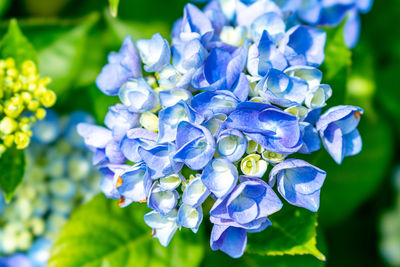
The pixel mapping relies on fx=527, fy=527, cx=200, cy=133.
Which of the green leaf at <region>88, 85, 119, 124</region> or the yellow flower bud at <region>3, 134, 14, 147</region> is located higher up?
the yellow flower bud at <region>3, 134, 14, 147</region>

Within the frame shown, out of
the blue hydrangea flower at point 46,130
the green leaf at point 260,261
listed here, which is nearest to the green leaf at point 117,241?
the green leaf at point 260,261

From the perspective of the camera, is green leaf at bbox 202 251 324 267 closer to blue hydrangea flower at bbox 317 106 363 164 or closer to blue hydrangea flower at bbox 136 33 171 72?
blue hydrangea flower at bbox 317 106 363 164

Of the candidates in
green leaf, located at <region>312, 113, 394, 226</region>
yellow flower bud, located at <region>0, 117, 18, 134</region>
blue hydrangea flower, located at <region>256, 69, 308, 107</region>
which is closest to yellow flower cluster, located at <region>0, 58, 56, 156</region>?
yellow flower bud, located at <region>0, 117, 18, 134</region>

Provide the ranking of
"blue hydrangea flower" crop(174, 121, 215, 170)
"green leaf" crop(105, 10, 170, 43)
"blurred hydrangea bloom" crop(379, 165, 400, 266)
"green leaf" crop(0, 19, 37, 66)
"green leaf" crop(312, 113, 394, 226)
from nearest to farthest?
"blue hydrangea flower" crop(174, 121, 215, 170), "green leaf" crop(0, 19, 37, 66), "green leaf" crop(105, 10, 170, 43), "green leaf" crop(312, 113, 394, 226), "blurred hydrangea bloom" crop(379, 165, 400, 266)

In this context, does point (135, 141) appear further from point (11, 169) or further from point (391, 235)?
point (391, 235)

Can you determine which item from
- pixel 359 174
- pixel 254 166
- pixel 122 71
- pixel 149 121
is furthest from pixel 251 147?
pixel 359 174
